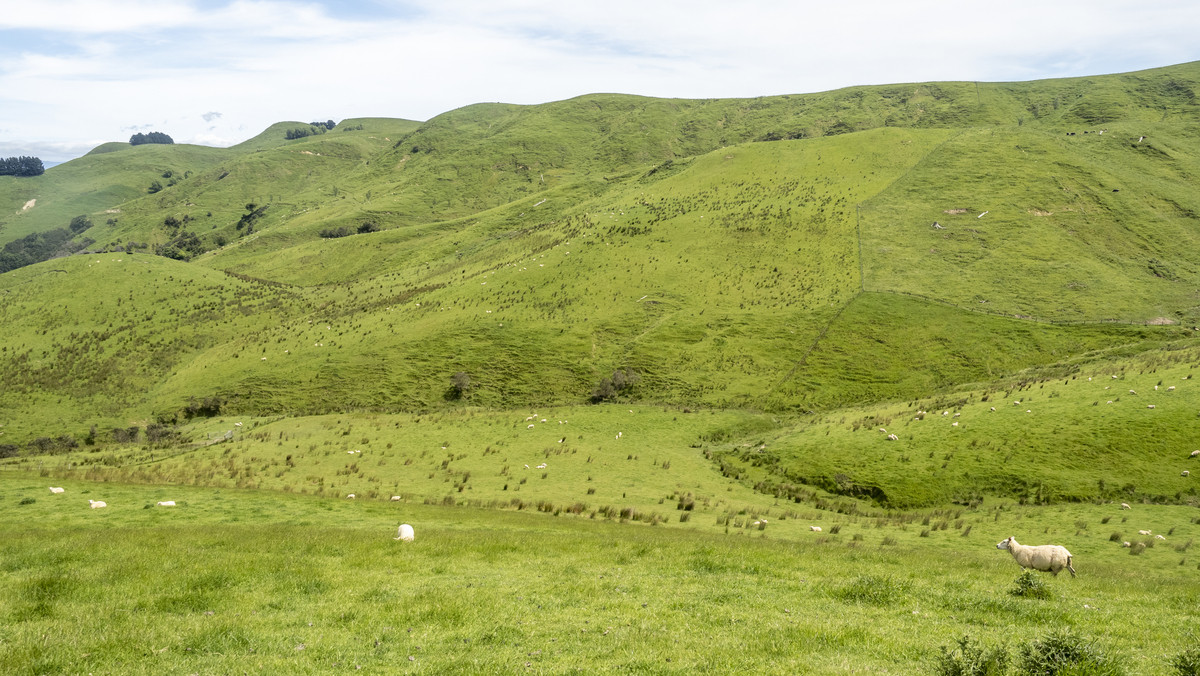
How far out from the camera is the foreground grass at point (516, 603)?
9.67m

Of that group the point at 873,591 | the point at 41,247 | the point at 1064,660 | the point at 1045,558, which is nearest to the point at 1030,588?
the point at 873,591

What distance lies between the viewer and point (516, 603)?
12883mm

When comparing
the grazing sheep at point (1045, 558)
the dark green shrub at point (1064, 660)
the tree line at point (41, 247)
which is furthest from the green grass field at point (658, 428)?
the tree line at point (41, 247)

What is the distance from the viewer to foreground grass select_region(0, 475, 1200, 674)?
967cm

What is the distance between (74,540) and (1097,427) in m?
47.9

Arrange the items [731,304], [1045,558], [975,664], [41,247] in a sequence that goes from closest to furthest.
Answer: [975,664]
[1045,558]
[731,304]
[41,247]

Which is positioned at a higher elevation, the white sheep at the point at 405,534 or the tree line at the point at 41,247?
the tree line at the point at 41,247

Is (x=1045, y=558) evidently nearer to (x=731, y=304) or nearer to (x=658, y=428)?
(x=658, y=428)

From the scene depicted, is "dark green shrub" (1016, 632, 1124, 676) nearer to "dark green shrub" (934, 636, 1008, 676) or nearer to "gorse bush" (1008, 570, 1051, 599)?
"dark green shrub" (934, 636, 1008, 676)

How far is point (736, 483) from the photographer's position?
38219 millimetres

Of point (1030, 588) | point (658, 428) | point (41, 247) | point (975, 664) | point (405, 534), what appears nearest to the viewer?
point (975, 664)

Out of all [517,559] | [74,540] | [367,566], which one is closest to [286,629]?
[367,566]

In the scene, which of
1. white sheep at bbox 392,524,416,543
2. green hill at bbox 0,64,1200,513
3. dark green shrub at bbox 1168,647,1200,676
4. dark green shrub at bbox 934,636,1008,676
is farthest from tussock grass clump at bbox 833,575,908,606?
green hill at bbox 0,64,1200,513

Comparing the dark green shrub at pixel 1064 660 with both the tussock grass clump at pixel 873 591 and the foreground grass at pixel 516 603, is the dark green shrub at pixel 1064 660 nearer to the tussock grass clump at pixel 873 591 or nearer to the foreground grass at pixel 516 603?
the foreground grass at pixel 516 603
